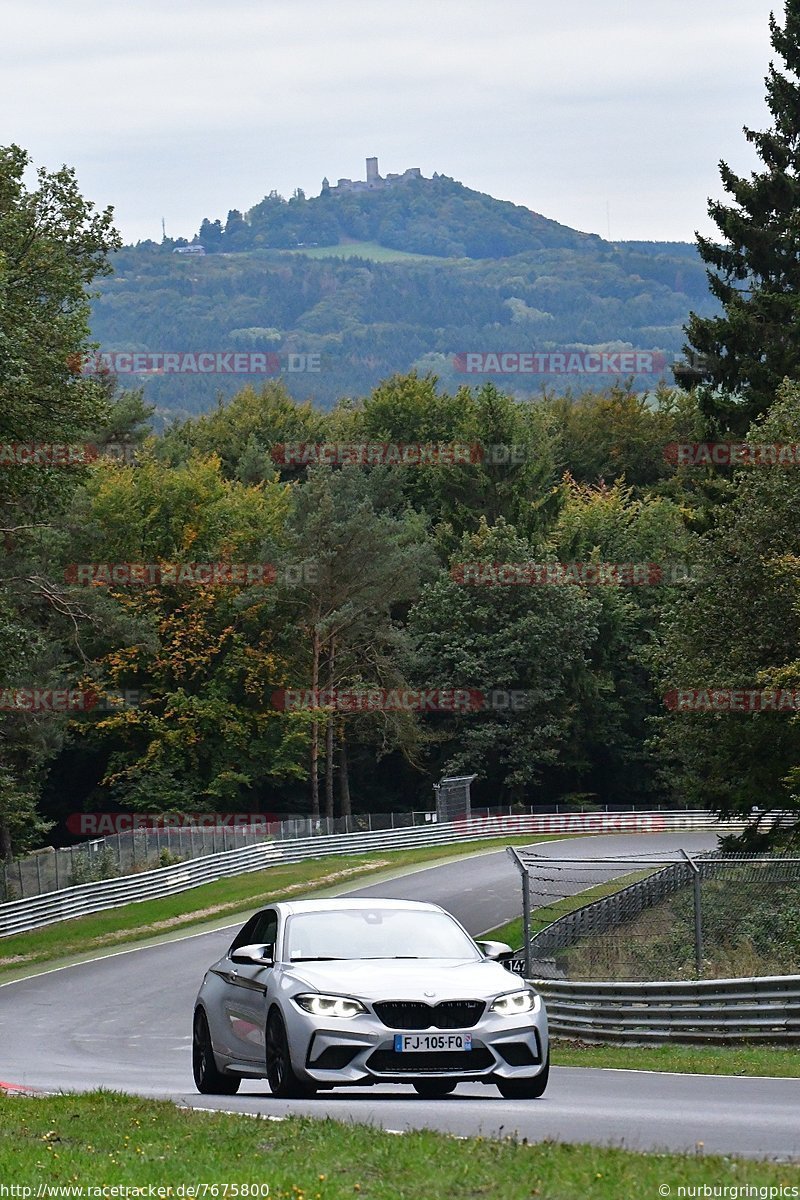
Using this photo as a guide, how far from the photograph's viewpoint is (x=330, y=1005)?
38.1 feet

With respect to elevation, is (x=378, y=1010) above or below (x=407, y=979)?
below

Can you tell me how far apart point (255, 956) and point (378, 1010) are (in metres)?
1.46

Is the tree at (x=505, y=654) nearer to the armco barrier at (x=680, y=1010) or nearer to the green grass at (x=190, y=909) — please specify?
the green grass at (x=190, y=909)

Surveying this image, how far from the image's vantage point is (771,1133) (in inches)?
385

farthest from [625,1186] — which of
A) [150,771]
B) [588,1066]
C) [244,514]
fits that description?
[244,514]

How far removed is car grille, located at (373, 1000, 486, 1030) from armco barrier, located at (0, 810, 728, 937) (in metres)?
33.7

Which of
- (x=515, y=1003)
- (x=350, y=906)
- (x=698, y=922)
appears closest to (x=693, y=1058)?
(x=698, y=922)

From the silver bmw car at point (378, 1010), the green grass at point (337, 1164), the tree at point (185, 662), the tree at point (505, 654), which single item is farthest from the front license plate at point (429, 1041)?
the tree at point (505, 654)

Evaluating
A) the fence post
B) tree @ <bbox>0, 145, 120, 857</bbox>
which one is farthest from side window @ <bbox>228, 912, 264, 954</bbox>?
tree @ <bbox>0, 145, 120, 857</bbox>

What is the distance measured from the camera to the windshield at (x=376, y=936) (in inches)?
493

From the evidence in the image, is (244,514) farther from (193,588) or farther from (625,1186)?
(625,1186)

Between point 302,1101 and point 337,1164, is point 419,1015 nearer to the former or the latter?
point 302,1101

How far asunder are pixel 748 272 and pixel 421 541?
36.9 metres

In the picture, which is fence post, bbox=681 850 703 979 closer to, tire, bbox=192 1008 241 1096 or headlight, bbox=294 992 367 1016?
tire, bbox=192 1008 241 1096
